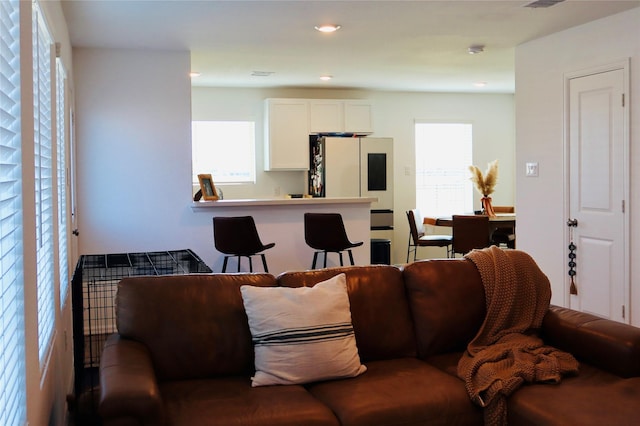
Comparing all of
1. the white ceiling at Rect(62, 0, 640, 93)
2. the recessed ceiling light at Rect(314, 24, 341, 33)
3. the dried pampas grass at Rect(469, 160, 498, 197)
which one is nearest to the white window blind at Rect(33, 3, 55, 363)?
the white ceiling at Rect(62, 0, 640, 93)

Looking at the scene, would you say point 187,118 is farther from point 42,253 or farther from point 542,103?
point 42,253

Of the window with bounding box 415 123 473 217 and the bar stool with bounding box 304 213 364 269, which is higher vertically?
the window with bounding box 415 123 473 217

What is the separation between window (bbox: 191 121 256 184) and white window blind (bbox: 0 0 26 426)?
6.49 metres

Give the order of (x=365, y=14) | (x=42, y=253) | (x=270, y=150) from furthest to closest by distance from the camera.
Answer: (x=270, y=150) → (x=365, y=14) → (x=42, y=253)

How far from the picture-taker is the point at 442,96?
29.6 feet

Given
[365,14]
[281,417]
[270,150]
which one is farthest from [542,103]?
[281,417]

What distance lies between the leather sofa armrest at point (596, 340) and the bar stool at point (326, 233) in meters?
2.81

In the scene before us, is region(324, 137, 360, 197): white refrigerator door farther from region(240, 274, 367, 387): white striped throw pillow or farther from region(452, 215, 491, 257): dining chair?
region(240, 274, 367, 387): white striped throw pillow

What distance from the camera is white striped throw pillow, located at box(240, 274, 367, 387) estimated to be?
257 centimetres

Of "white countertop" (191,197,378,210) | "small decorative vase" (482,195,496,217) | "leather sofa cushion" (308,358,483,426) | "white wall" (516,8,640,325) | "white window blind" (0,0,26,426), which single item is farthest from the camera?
"small decorative vase" (482,195,496,217)

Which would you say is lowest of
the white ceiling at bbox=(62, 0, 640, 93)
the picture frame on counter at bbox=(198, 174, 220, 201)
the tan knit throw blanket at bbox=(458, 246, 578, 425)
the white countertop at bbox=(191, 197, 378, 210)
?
the tan knit throw blanket at bbox=(458, 246, 578, 425)

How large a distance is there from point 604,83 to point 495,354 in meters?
2.88

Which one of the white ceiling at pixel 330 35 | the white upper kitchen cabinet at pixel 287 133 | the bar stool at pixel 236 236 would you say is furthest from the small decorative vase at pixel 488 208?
the bar stool at pixel 236 236

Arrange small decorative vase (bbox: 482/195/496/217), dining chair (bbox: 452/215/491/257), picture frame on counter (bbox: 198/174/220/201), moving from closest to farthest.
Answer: picture frame on counter (bbox: 198/174/220/201) < dining chair (bbox: 452/215/491/257) < small decorative vase (bbox: 482/195/496/217)
